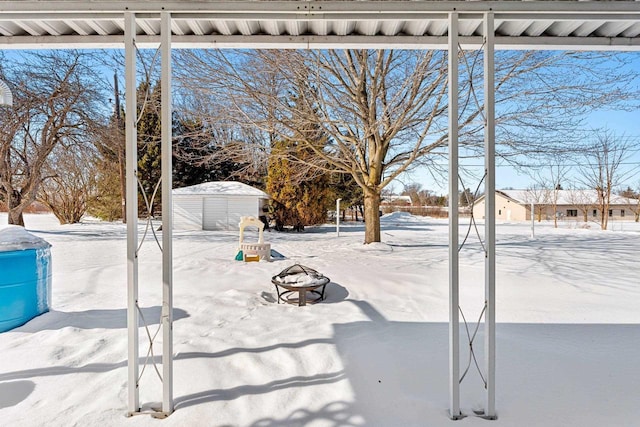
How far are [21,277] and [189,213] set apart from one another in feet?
39.7

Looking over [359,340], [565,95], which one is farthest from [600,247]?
[359,340]

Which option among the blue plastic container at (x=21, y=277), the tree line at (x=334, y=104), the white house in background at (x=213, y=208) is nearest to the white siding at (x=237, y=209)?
the white house in background at (x=213, y=208)

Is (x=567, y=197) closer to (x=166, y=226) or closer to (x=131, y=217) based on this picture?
(x=166, y=226)

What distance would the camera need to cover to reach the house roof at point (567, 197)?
26.0m

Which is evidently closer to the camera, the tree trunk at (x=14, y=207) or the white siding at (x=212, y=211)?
the tree trunk at (x=14, y=207)

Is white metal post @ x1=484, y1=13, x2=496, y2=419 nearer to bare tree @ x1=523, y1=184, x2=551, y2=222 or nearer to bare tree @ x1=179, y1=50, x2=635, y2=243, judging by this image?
bare tree @ x1=179, y1=50, x2=635, y2=243

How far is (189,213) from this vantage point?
15156 mm

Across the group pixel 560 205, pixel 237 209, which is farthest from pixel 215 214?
pixel 560 205

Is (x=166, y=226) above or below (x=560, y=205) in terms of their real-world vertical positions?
below

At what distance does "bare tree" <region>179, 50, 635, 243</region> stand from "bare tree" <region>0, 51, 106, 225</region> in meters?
5.80

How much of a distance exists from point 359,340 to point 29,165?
13988 mm

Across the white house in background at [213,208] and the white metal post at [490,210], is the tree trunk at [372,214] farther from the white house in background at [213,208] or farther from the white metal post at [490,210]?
the white metal post at [490,210]

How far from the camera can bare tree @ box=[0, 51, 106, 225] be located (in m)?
11.2

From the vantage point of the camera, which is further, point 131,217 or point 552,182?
point 552,182
